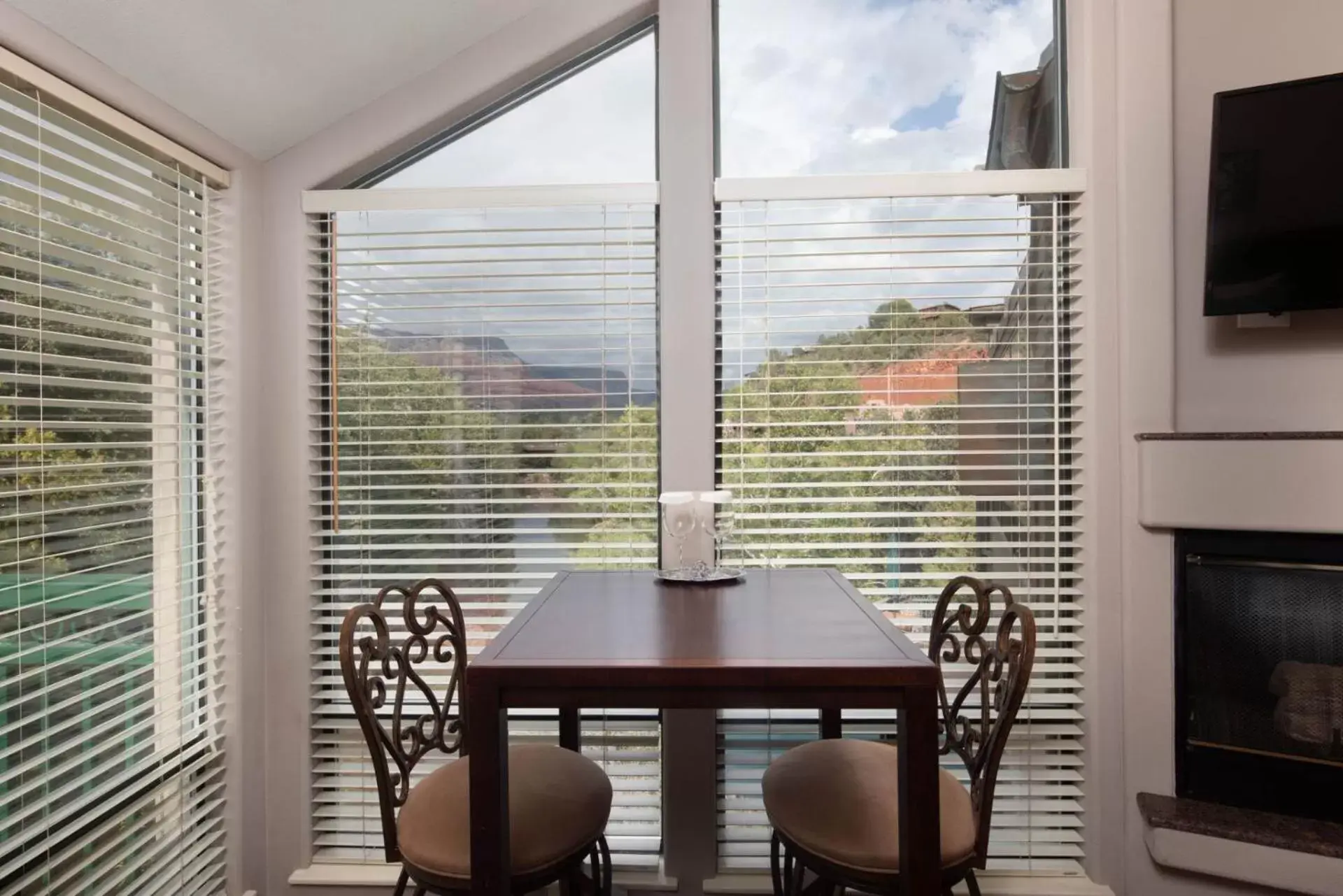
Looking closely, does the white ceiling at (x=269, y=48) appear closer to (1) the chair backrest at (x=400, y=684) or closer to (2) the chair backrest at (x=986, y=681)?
(1) the chair backrest at (x=400, y=684)

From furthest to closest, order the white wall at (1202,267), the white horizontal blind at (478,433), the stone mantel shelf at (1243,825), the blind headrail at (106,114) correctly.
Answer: the white horizontal blind at (478,433) → the white wall at (1202,267) → the stone mantel shelf at (1243,825) → the blind headrail at (106,114)

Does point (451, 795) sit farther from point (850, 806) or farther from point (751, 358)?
point (751, 358)

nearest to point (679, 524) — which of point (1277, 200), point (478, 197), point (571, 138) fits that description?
point (478, 197)

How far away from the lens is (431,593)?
212 cm

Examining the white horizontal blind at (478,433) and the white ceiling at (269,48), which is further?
the white horizontal blind at (478,433)

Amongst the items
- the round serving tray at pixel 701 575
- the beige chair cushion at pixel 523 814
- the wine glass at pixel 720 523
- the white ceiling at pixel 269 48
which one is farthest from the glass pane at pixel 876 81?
the beige chair cushion at pixel 523 814

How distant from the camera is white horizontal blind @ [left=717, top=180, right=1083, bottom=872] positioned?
200 cm

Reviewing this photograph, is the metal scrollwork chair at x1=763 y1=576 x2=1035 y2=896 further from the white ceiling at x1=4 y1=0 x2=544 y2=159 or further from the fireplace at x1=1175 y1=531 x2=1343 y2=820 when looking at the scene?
the white ceiling at x1=4 y1=0 x2=544 y2=159

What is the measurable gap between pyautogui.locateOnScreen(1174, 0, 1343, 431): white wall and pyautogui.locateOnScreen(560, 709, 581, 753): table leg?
5.99 ft

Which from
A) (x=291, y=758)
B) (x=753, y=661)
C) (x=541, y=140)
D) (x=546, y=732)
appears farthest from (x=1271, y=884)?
(x=541, y=140)

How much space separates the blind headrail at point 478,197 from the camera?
1995 mm

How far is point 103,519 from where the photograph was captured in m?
1.55

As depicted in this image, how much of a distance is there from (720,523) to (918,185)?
1.11 metres

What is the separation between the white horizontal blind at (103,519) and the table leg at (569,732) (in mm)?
943
